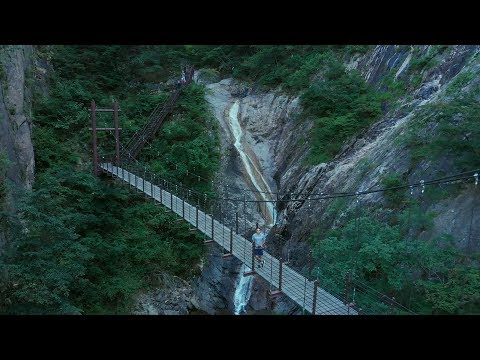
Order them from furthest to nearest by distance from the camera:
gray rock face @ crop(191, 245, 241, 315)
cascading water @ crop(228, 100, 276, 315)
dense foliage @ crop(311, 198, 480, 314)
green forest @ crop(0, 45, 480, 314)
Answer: gray rock face @ crop(191, 245, 241, 315) → cascading water @ crop(228, 100, 276, 315) → green forest @ crop(0, 45, 480, 314) → dense foliage @ crop(311, 198, 480, 314)

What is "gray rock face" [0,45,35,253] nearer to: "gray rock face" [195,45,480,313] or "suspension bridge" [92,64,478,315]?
"suspension bridge" [92,64,478,315]

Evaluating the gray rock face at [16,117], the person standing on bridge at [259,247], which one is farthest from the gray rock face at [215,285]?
the gray rock face at [16,117]

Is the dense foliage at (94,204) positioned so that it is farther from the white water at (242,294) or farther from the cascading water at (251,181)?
the white water at (242,294)

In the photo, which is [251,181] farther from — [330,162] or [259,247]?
[259,247]

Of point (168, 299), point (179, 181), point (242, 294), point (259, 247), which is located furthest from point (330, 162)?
point (168, 299)

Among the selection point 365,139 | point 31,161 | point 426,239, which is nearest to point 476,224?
point 426,239

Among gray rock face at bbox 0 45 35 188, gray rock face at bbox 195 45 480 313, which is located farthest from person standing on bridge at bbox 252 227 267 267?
gray rock face at bbox 0 45 35 188
